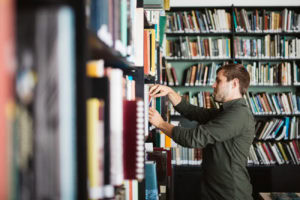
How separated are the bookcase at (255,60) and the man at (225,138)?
5.53ft

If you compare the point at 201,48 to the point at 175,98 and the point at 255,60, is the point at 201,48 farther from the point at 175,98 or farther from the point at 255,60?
the point at 175,98

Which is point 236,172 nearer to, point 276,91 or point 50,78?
point 50,78

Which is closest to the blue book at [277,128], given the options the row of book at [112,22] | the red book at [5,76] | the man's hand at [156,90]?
the man's hand at [156,90]

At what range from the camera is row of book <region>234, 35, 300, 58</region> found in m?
3.66

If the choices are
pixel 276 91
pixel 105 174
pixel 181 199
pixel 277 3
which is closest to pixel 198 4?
pixel 277 3

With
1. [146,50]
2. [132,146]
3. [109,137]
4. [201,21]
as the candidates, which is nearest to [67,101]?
[109,137]

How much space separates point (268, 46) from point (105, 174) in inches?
142

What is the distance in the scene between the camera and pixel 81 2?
0.44 m

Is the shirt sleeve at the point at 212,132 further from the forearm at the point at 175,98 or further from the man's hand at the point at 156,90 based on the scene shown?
the forearm at the point at 175,98

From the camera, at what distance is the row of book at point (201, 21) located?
372cm

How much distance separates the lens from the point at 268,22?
3.70 metres

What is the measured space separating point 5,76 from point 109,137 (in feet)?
0.95

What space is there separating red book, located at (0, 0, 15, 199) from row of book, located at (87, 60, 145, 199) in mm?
154

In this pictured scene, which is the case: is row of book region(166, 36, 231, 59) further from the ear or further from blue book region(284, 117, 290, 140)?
the ear
